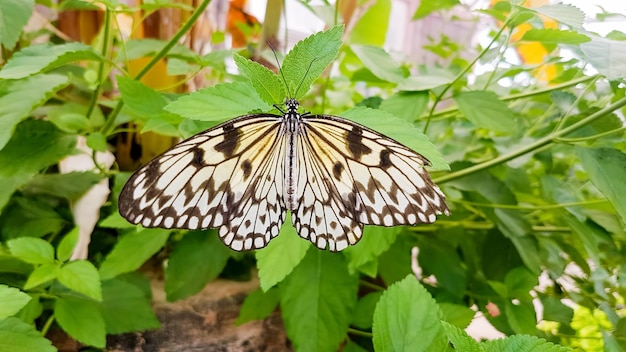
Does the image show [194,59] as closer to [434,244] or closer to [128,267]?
[128,267]

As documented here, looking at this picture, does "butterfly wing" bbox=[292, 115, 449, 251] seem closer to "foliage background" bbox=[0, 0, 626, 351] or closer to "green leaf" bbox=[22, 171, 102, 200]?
"foliage background" bbox=[0, 0, 626, 351]

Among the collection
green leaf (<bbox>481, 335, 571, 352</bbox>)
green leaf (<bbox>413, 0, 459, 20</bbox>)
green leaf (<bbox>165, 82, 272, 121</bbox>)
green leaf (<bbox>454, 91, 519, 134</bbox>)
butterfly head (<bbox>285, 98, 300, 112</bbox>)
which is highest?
green leaf (<bbox>413, 0, 459, 20</bbox>)

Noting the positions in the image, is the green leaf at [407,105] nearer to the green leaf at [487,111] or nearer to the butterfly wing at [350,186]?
the green leaf at [487,111]

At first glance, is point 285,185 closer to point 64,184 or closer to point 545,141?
point 545,141

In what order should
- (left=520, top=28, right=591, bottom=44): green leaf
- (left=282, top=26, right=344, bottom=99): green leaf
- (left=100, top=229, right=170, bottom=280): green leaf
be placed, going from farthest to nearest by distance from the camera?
(left=100, top=229, right=170, bottom=280): green leaf → (left=520, top=28, right=591, bottom=44): green leaf → (left=282, top=26, right=344, bottom=99): green leaf

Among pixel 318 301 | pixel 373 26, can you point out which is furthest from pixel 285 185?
pixel 373 26

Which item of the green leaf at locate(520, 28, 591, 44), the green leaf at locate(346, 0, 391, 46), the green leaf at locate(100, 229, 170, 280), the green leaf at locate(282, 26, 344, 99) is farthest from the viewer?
the green leaf at locate(346, 0, 391, 46)

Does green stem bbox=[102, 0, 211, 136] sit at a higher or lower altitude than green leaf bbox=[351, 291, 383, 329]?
higher

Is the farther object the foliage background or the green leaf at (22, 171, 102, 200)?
the green leaf at (22, 171, 102, 200)

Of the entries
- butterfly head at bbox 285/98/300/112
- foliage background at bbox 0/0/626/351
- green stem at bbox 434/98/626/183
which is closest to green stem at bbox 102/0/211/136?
foliage background at bbox 0/0/626/351
